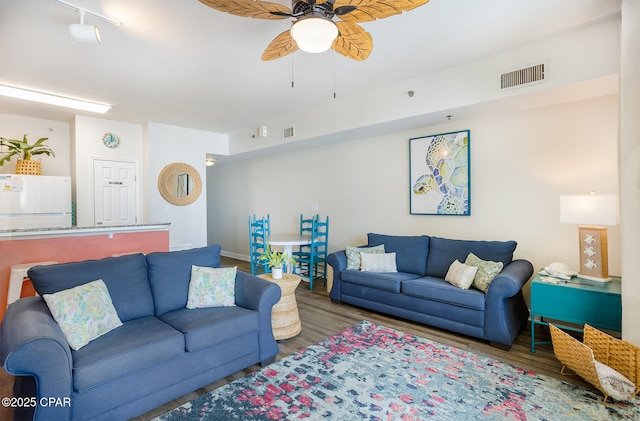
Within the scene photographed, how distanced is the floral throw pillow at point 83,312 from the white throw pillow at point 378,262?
2.69m

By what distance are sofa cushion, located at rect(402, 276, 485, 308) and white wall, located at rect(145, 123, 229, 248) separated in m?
3.59

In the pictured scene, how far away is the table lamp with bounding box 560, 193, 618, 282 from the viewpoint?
8.38 ft

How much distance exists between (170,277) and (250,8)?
2.16m

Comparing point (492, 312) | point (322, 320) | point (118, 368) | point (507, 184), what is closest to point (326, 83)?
point (507, 184)

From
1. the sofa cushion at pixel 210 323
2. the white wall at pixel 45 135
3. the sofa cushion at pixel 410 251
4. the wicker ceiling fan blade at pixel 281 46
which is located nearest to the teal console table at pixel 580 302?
the sofa cushion at pixel 410 251

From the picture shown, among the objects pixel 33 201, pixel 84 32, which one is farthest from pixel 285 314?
pixel 33 201

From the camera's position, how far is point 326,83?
380 cm

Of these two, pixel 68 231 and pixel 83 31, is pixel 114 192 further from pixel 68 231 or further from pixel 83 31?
pixel 83 31

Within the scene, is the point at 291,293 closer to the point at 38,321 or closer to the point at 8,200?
the point at 38,321

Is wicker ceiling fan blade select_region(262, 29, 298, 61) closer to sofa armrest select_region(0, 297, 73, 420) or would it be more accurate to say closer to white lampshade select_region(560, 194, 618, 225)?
sofa armrest select_region(0, 297, 73, 420)

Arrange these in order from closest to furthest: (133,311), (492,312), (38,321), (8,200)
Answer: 1. (38,321)
2. (133,311)
3. (492,312)
4. (8,200)

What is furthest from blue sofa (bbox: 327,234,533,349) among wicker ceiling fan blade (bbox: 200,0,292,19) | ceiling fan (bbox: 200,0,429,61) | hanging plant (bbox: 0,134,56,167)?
hanging plant (bbox: 0,134,56,167)

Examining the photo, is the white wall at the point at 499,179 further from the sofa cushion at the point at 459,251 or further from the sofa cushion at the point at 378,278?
the sofa cushion at the point at 378,278

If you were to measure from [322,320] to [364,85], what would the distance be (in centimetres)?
288
